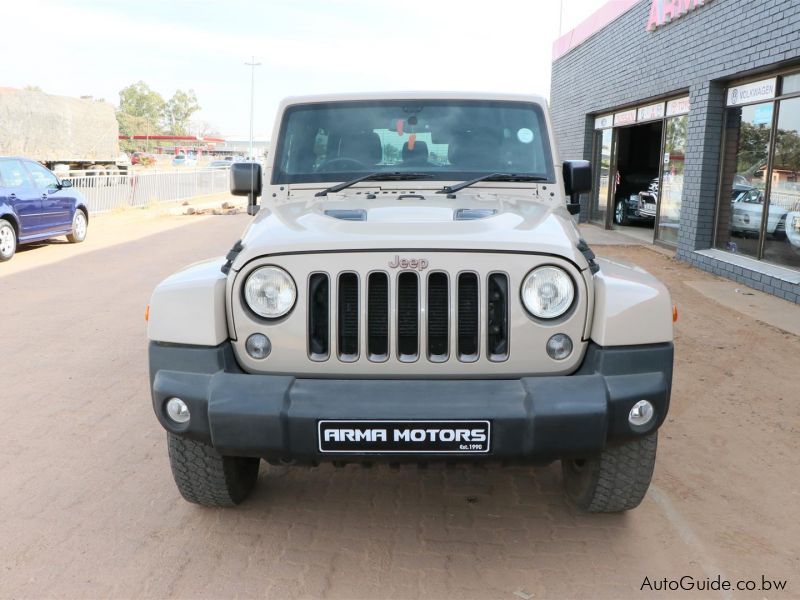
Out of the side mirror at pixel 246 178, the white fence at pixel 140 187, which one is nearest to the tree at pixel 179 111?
the white fence at pixel 140 187

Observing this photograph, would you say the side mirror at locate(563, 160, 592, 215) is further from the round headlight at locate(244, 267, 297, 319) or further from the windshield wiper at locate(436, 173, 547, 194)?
the round headlight at locate(244, 267, 297, 319)

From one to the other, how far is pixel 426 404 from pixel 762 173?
912 cm

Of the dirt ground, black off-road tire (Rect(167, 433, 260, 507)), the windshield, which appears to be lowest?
the dirt ground

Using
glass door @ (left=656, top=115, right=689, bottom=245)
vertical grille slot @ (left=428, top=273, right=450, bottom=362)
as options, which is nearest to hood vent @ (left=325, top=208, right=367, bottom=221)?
vertical grille slot @ (left=428, top=273, right=450, bottom=362)

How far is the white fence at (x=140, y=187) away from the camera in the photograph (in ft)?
67.2

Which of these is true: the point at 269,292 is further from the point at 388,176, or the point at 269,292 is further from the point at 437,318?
the point at 388,176

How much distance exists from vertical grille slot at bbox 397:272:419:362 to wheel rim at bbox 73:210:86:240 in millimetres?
12729

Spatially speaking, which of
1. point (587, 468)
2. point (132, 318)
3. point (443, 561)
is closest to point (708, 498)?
point (587, 468)

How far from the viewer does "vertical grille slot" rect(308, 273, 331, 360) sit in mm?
2891

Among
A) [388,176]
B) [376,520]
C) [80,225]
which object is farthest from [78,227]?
[376,520]

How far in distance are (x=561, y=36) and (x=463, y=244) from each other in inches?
805

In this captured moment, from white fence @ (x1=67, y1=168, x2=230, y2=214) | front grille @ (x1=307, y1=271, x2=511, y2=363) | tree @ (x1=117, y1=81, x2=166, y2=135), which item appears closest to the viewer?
front grille @ (x1=307, y1=271, x2=511, y2=363)

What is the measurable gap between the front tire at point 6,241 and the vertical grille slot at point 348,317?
34.1 ft

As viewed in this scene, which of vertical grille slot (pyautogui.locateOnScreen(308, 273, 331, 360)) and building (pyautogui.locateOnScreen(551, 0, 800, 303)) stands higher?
building (pyautogui.locateOnScreen(551, 0, 800, 303))
